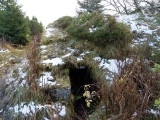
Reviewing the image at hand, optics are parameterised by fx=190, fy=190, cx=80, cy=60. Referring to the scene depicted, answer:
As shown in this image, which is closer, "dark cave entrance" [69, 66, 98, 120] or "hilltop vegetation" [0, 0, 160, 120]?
"hilltop vegetation" [0, 0, 160, 120]

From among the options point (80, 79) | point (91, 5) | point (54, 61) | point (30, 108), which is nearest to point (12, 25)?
point (54, 61)

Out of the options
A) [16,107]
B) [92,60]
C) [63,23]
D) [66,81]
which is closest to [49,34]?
[63,23]

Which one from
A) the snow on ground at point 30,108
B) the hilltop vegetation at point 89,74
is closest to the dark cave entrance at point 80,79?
the hilltop vegetation at point 89,74

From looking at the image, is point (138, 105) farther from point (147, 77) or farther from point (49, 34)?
point (49, 34)

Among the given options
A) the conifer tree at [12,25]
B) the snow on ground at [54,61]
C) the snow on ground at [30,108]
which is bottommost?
the snow on ground at [30,108]

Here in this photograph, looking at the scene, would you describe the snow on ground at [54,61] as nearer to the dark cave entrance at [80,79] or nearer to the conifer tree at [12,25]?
the dark cave entrance at [80,79]

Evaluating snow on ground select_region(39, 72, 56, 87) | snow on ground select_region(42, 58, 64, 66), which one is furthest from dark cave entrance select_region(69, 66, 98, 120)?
snow on ground select_region(39, 72, 56, 87)

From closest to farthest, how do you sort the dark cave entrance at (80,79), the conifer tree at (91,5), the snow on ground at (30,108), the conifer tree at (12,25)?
the snow on ground at (30,108) < the dark cave entrance at (80,79) < the conifer tree at (12,25) < the conifer tree at (91,5)

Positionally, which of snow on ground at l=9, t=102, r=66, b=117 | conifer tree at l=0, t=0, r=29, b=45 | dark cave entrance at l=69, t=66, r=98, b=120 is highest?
conifer tree at l=0, t=0, r=29, b=45

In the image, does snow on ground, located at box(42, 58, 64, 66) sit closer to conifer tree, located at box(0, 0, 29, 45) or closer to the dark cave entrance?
the dark cave entrance

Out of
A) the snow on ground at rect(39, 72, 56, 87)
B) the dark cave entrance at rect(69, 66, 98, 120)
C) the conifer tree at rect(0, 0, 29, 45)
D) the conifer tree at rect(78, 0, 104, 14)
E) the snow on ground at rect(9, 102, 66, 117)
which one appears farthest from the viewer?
the conifer tree at rect(78, 0, 104, 14)

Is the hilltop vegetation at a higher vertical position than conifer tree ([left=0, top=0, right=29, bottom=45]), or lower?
lower

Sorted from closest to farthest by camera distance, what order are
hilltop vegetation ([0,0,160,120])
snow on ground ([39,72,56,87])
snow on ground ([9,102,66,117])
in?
hilltop vegetation ([0,0,160,120]) < snow on ground ([9,102,66,117]) < snow on ground ([39,72,56,87])

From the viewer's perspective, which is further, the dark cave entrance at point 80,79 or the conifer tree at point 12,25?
the conifer tree at point 12,25
